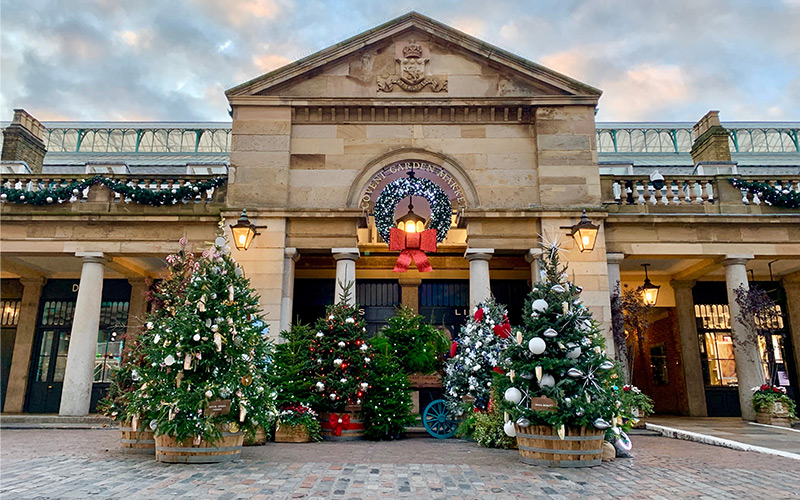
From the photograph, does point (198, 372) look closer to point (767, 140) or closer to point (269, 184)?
point (269, 184)

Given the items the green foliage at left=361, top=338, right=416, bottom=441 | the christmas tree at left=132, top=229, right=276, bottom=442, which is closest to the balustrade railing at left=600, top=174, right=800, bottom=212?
the green foliage at left=361, top=338, right=416, bottom=441

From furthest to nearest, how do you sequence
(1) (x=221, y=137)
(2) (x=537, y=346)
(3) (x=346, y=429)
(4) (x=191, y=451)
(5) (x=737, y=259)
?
(1) (x=221, y=137)
(5) (x=737, y=259)
(3) (x=346, y=429)
(2) (x=537, y=346)
(4) (x=191, y=451)

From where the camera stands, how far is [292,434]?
9711 mm

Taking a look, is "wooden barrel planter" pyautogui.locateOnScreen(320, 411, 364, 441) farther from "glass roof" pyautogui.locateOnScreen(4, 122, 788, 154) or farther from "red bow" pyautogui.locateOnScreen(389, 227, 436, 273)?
"glass roof" pyautogui.locateOnScreen(4, 122, 788, 154)

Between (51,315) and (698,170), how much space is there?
21194 mm

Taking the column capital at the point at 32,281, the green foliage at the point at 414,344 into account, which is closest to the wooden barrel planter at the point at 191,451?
the green foliage at the point at 414,344

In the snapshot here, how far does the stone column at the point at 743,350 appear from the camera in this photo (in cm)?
1300

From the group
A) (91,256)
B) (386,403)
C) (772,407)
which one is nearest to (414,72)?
(386,403)

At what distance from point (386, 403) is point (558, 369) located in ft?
13.1

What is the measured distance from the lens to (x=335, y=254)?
43.1 feet

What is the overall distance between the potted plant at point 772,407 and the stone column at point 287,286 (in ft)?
37.4

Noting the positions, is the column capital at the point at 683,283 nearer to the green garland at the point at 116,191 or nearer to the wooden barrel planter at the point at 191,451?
the green garland at the point at 116,191

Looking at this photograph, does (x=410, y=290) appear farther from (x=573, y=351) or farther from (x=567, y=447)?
(x=567, y=447)

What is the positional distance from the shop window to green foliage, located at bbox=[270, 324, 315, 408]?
1357 cm
